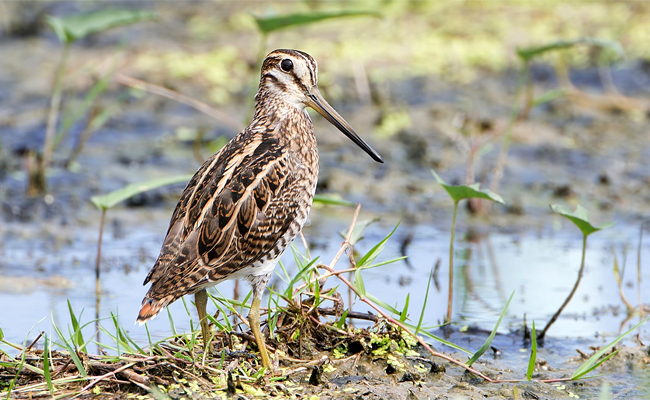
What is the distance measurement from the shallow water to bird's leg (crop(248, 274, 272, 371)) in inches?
34.9

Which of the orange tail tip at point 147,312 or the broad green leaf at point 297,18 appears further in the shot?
the broad green leaf at point 297,18

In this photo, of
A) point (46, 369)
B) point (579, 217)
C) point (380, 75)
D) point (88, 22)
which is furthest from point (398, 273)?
point (380, 75)

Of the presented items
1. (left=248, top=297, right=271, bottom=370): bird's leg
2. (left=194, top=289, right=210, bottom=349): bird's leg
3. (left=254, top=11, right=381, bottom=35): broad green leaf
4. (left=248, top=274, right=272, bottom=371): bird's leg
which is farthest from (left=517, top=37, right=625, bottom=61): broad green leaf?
(left=194, top=289, right=210, bottom=349): bird's leg

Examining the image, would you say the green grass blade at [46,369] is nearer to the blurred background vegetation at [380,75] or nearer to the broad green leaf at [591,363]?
the broad green leaf at [591,363]

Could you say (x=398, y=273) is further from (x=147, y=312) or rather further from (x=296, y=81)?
(x=147, y=312)

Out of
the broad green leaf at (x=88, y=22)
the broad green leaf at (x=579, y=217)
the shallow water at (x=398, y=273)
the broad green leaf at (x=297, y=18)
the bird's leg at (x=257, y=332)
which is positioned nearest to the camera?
the bird's leg at (x=257, y=332)

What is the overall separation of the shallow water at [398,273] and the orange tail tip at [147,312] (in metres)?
1.01

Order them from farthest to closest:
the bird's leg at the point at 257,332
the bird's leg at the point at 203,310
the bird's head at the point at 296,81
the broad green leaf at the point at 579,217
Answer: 1. the bird's head at the point at 296,81
2. the broad green leaf at the point at 579,217
3. the bird's leg at the point at 203,310
4. the bird's leg at the point at 257,332

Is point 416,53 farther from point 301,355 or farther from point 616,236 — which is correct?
point 301,355

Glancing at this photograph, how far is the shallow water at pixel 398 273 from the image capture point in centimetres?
548

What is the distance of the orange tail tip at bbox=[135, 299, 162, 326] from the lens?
12.8 feet

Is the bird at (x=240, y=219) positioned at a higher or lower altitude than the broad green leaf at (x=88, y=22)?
lower

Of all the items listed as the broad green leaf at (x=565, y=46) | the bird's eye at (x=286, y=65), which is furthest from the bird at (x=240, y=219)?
the broad green leaf at (x=565, y=46)

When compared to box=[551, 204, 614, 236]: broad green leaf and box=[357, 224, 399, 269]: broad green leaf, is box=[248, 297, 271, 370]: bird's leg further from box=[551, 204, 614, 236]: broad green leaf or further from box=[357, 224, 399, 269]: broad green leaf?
box=[551, 204, 614, 236]: broad green leaf
